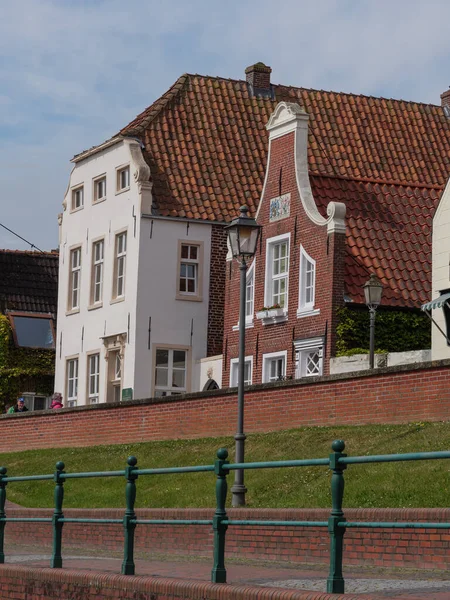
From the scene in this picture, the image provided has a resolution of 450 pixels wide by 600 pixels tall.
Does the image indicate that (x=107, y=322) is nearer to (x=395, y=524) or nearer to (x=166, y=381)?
(x=166, y=381)

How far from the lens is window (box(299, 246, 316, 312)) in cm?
3631

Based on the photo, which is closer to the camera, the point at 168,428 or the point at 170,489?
the point at 170,489

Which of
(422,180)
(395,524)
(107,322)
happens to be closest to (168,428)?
(107,322)

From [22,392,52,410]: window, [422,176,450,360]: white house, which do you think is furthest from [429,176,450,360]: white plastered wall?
[22,392,52,410]: window

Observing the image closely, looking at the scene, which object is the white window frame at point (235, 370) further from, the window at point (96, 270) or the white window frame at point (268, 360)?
the window at point (96, 270)

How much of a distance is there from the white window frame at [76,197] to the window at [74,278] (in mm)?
1433

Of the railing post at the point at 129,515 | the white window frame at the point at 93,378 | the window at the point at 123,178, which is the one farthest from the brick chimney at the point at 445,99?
the railing post at the point at 129,515

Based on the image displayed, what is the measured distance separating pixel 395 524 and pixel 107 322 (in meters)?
34.1

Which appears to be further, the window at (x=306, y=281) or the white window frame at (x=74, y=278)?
the white window frame at (x=74, y=278)

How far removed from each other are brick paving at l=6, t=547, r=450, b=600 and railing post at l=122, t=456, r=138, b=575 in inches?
9.3

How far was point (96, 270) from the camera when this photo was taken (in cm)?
4516

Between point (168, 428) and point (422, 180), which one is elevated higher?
point (422, 180)

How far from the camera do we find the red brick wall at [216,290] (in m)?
42.5

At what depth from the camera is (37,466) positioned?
107 feet
